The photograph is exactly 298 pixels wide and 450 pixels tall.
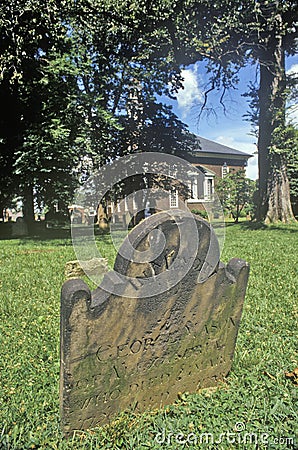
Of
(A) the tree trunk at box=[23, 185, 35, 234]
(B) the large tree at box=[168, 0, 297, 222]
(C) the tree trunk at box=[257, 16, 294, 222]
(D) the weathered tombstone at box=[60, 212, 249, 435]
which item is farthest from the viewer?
(A) the tree trunk at box=[23, 185, 35, 234]

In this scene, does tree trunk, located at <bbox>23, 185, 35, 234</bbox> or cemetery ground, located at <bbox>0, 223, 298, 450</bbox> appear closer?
cemetery ground, located at <bbox>0, 223, 298, 450</bbox>

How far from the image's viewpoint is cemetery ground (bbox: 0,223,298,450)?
2.63 metres

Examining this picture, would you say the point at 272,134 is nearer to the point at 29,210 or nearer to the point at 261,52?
the point at 261,52

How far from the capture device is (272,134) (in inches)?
725

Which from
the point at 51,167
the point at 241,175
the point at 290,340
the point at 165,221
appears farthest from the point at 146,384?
the point at 241,175

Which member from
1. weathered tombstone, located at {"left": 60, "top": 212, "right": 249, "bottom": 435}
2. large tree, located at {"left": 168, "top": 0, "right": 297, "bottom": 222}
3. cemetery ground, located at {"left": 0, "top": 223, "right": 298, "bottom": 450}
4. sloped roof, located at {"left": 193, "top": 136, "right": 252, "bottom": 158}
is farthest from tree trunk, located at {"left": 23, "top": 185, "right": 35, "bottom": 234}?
sloped roof, located at {"left": 193, "top": 136, "right": 252, "bottom": 158}

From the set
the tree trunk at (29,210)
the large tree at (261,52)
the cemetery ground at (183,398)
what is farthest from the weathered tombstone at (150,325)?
the tree trunk at (29,210)

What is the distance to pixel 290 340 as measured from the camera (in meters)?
4.32

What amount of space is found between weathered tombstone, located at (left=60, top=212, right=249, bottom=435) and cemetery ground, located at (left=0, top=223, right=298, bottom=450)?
0.50 feet

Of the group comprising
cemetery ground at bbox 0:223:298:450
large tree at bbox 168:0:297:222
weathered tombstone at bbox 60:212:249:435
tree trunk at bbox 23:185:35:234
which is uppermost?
large tree at bbox 168:0:297:222

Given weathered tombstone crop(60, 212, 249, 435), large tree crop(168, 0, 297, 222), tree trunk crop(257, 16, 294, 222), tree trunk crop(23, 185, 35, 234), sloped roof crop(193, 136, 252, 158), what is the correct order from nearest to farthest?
weathered tombstone crop(60, 212, 249, 435)
large tree crop(168, 0, 297, 222)
tree trunk crop(257, 16, 294, 222)
tree trunk crop(23, 185, 35, 234)
sloped roof crop(193, 136, 252, 158)

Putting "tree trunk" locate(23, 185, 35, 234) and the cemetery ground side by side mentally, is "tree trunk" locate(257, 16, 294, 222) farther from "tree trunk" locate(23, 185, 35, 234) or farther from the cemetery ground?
the cemetery ground

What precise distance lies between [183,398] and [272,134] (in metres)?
17.3

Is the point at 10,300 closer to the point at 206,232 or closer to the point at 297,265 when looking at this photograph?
the point at 206,232
